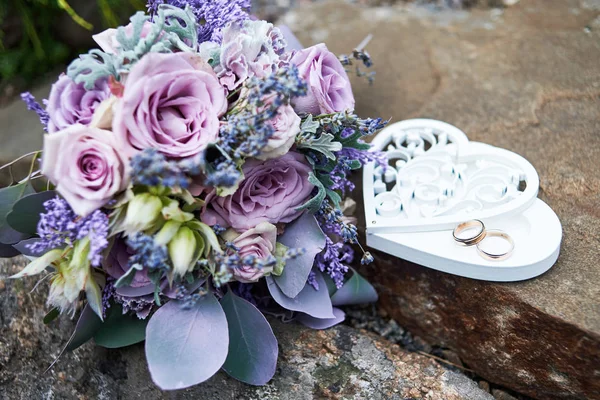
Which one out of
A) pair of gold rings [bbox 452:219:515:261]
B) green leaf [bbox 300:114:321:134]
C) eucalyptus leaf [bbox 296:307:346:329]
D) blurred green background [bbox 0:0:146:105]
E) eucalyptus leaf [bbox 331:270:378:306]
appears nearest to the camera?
green leaf [bbox 300:114:321:134]

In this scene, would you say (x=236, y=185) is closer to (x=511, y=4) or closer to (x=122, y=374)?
(x=122, y=374)

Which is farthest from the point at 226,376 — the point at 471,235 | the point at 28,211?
the point at 471,235

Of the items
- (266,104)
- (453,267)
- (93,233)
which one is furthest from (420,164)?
(93,233)

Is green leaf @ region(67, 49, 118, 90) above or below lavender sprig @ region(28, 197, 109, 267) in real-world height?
above

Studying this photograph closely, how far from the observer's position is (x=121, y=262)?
1.25 metres

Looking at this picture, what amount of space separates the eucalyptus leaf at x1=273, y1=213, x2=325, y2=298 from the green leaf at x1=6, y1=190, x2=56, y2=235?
54cm

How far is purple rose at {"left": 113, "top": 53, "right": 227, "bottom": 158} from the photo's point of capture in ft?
3.63

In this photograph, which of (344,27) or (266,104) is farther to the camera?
A: (344,27)

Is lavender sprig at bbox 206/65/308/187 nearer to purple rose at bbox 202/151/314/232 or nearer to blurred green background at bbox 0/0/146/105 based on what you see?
purple rose at bbox 202/151/314/232

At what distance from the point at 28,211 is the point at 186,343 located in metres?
0.45

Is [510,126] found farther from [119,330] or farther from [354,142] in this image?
[119,330]

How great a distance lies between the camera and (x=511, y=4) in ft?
8.11

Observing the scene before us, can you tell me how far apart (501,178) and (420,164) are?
0.75 ft

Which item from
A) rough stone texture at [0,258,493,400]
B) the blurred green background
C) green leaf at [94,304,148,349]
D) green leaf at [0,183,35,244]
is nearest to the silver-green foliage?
green leaf at [0,183,35,244]
